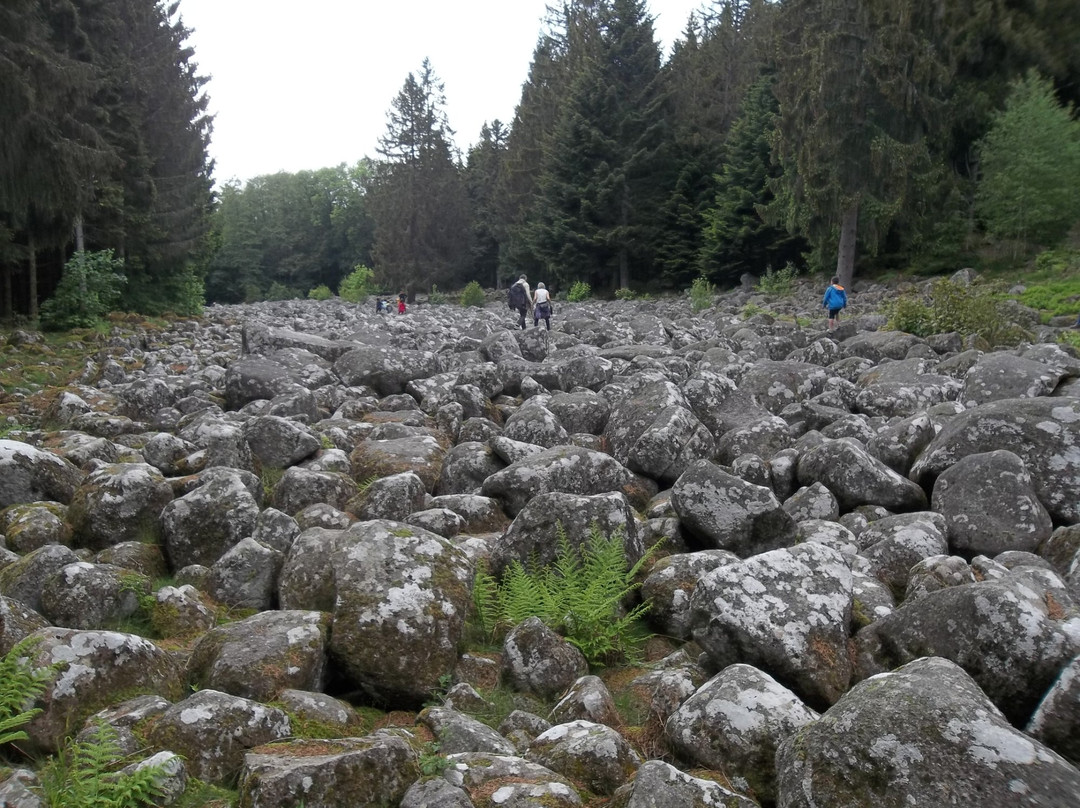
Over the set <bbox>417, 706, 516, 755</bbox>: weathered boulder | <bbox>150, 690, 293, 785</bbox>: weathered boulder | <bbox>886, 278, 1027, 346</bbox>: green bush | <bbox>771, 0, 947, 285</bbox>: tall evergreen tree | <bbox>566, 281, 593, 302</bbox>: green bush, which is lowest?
<bbox>417, 706, 516, 755</bbox>: weathered boulder

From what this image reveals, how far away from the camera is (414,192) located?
186 ft

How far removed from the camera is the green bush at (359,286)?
6814 centimetres

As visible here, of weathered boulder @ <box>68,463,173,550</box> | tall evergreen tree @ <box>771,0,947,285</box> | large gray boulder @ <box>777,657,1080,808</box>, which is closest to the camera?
large gray boulder @ <box>777,657,1080,808</box>

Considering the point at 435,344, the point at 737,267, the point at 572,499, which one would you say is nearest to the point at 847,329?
the point at 435,344

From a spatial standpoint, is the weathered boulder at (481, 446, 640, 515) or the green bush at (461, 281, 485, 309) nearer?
the weathered boulder at (481, 446, 640, 515)

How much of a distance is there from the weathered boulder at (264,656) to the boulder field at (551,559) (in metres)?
0.02

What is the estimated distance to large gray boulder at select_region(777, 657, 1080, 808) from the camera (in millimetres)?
2809

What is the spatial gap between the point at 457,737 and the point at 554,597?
60.0 inches

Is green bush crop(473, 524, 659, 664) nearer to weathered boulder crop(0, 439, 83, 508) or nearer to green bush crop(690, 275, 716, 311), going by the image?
weathered boulder crop(0, 439, 83, 508)

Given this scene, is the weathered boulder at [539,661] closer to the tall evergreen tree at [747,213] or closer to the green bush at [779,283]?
the green bush at [779,283]

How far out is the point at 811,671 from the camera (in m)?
4.20

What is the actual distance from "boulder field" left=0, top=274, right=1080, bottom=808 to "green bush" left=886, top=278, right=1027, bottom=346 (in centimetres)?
636

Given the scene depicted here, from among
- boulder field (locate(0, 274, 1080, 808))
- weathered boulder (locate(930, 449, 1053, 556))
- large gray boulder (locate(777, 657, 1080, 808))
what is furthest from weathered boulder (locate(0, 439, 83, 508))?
weathered boulder (locate(930, 449, 1053, 556))

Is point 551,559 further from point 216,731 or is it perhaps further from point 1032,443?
point 1032,443
